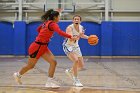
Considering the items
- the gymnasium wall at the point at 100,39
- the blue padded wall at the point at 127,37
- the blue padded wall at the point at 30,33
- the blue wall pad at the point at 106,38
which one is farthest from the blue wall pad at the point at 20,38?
the blue padded wall at the point at 127,37

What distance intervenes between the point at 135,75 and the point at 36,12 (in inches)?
397

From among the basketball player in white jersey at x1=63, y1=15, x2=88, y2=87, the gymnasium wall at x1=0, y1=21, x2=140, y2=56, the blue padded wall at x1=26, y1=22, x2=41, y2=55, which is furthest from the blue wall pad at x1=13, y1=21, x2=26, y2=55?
the basketball player in white jersey at x1=63, y1=15, x2=88, y2=87

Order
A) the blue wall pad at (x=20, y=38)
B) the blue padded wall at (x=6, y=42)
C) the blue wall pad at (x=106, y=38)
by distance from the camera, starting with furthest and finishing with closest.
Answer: the blue padded wall at (x=6, y=42) → the blue wall pad at (x=20, y=38) → the blue wall pad at (x=106, y=38)

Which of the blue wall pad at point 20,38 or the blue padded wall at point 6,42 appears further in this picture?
the blue padded wall at point 6,42

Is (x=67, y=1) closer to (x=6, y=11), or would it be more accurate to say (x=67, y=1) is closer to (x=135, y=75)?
(x=6, y=11)

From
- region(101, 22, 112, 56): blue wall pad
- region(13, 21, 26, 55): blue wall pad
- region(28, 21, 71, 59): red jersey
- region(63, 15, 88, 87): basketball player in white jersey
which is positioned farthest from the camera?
region(13, 21, 26, 55): blue wall pad

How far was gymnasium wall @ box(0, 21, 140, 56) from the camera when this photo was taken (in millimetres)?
18359

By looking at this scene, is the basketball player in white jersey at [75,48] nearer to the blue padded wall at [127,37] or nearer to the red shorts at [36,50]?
the red shorts at [36,50]

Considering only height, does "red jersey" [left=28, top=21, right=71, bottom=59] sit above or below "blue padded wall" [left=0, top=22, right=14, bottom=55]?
above

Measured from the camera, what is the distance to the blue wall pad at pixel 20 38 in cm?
1844

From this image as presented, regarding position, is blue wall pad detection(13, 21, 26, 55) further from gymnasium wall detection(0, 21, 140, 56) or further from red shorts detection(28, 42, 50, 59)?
red shorts detection(28, 42, 50, 59)

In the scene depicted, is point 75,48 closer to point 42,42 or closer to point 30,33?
point 42,42

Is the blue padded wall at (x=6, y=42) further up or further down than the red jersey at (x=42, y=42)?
further down

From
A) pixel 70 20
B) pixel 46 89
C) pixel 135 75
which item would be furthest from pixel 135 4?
pixel 46 89
